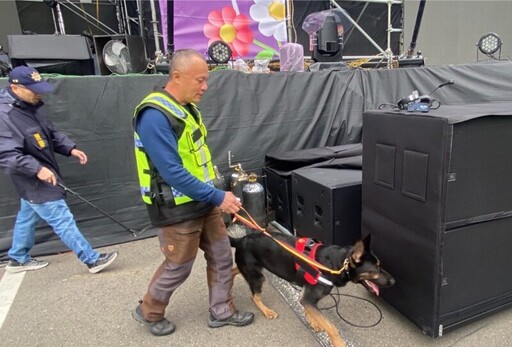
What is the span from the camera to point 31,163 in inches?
112

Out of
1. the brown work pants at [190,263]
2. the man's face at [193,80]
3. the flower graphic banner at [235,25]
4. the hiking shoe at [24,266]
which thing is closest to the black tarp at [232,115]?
the hiking shoe at [24,266]

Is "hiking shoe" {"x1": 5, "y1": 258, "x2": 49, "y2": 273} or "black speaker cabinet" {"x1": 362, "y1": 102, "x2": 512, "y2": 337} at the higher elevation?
"black speaker cabinet" {"x1": 362, "y1": 102, "x2": 512, "y2": 337}

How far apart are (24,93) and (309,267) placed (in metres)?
2.72

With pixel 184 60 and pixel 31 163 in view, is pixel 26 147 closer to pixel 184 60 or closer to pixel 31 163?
pixel 31 163

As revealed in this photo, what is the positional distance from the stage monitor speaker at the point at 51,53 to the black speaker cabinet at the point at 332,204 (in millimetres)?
3274

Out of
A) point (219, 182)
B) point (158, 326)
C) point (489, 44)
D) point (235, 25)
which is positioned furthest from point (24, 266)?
point (489, 44)

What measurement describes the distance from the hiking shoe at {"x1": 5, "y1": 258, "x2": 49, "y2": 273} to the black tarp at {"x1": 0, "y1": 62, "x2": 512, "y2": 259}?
288 mm

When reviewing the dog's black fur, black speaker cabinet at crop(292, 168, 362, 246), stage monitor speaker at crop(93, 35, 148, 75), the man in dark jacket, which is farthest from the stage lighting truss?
the man in dark jacket

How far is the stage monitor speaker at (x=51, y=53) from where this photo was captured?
14.0ft

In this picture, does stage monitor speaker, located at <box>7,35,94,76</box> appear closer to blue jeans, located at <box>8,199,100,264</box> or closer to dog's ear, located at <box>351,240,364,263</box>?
blue jeans, located at <box>8,199,100,264</box>

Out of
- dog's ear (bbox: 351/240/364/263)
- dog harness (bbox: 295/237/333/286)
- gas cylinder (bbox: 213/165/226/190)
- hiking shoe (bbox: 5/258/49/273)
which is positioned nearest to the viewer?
dog's ear (bbox: 351/240/364/263)

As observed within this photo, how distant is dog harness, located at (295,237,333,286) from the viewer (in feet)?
7.08

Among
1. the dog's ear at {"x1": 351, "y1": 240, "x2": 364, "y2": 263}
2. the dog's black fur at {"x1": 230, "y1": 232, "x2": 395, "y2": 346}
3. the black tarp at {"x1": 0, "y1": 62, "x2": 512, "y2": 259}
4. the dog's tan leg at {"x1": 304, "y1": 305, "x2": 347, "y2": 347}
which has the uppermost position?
the black tarp at {"x1": 0, "y1": 62, "x2": 512, "y2": 259}

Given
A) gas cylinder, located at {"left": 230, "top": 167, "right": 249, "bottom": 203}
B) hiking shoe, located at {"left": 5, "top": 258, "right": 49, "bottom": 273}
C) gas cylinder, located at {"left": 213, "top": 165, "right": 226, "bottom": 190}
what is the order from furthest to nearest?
gas cylinder, located at {"left": 230, "top": 167, "right": 249, "bottom": 203}
gas cylinder, located at {"left": 213, "top": 165, "right": 226, "bottom": 190}
hiking shoe, located at {"left": 5, "top": 258, "right": 49, "bottom": 273}
